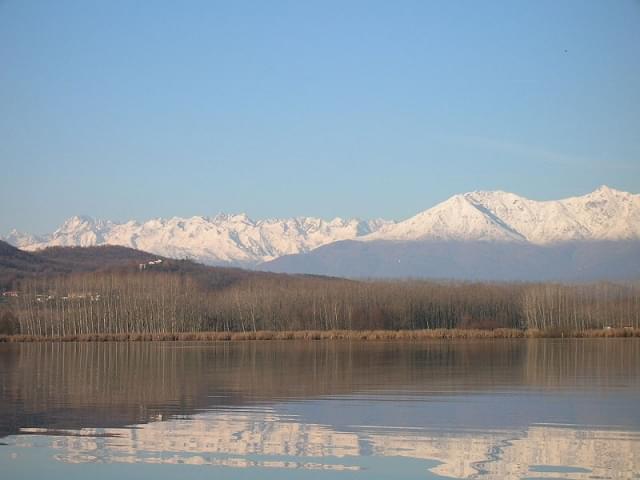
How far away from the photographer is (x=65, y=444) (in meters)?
19.4

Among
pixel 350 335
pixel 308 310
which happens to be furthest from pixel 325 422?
pixel 308 310

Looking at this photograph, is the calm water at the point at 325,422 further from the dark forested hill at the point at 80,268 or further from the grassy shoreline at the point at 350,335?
the dark forested hill at the point at 80,268

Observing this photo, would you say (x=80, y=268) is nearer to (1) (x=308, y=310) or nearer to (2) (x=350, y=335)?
(1) (x=308, y=310)

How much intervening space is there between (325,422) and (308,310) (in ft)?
228

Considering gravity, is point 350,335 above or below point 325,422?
above

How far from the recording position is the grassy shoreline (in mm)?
75562

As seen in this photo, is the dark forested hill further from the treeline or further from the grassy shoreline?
the grassy shoreline

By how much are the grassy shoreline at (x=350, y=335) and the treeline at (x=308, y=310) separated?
14.9 ft

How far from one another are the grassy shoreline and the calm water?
35926mm

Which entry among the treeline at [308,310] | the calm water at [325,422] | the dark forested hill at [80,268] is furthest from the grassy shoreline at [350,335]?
the dark forested hill at [80,268]

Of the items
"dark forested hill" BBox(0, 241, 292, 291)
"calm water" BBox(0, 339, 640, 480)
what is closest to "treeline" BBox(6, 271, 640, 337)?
"dark forested hill" BBox(0, 241, 292, 291)

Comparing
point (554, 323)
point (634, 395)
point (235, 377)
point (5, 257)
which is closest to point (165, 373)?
point (235, 377)

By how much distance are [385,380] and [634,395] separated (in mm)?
9240

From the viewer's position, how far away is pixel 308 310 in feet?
301
